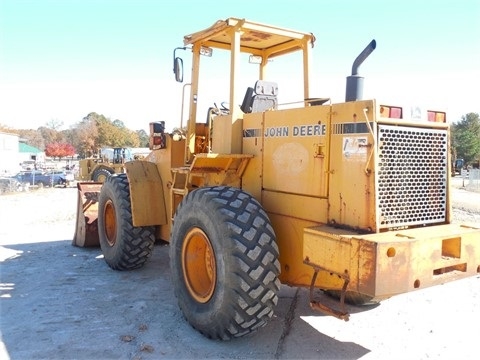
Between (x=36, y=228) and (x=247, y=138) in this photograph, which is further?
(x=36, y=228)

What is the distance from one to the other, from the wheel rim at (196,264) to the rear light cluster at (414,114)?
2.11 metres

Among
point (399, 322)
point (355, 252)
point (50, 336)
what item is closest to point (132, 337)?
point (50, 336)

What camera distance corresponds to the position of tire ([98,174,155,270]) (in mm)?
6285

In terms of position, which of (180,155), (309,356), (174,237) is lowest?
(309,356)

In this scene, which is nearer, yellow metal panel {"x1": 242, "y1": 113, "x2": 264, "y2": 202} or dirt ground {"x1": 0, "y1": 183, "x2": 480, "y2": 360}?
dirt ground {"x1": 0, "y1": 183, "x2": 480, "y2": 360}

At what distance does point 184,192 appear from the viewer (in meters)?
5.63

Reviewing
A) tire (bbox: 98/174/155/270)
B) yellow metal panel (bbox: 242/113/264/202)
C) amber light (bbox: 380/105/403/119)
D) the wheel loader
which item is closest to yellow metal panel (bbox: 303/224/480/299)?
the wheel loader

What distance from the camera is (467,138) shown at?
5212cm

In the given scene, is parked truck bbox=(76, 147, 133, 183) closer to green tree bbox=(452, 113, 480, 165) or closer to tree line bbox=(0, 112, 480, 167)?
tree line bbox=(0, 112, 480, 167)

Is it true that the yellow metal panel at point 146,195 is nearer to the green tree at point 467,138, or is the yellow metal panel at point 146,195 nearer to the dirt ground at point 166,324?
the dirt ground at point 166,324

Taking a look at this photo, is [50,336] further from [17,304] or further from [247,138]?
[247,138]

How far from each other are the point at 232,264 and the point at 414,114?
6.72ft

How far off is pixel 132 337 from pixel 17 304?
5.99ft

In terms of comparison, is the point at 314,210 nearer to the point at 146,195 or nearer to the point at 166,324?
the point at 166,324
